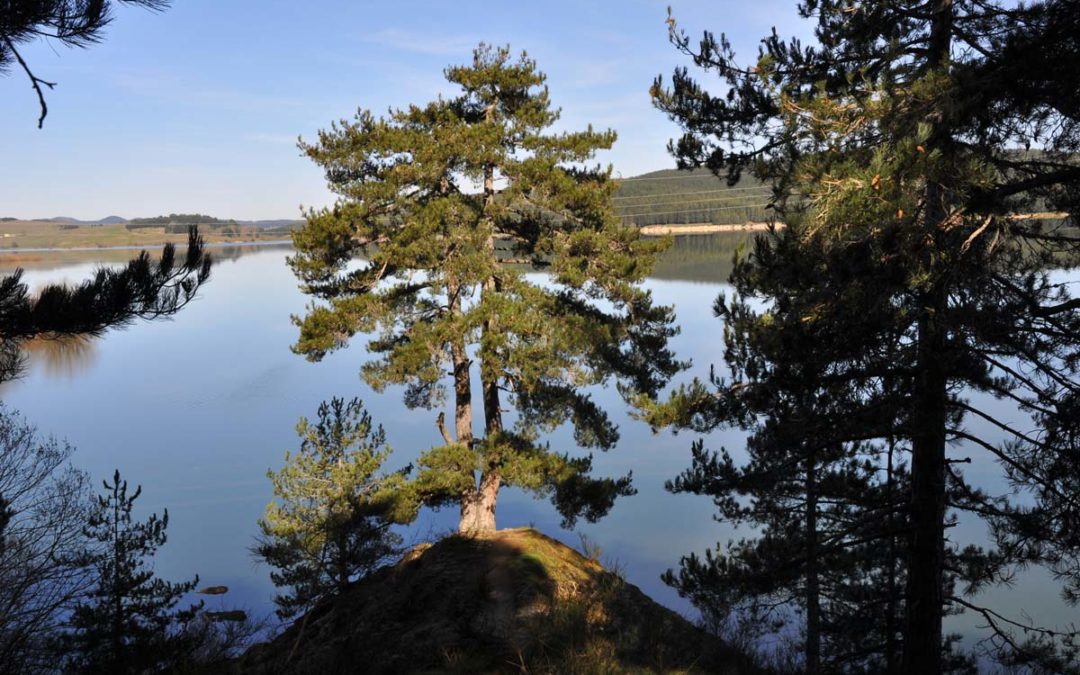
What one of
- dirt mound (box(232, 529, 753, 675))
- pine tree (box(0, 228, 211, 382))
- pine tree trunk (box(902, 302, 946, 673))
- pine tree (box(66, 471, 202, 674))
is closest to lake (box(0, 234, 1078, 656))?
dirt mound (box(232, 529, 753, 675))

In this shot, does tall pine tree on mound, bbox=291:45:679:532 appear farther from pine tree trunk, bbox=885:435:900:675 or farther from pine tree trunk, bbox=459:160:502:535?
pine tree trunk, bbox=885:435:900:675

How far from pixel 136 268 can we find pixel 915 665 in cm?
777

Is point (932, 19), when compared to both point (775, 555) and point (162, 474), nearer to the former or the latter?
point (775, 555)

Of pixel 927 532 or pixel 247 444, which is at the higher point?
pixel 927 532

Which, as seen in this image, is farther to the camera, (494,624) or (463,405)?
(463,405)

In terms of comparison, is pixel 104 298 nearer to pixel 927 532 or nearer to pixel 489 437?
pixel 927 532

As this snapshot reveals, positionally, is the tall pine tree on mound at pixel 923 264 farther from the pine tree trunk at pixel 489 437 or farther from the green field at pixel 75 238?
the green field at pixel 75 238

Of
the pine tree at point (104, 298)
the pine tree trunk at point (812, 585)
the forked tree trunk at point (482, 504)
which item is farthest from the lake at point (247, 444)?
the pine tree at point (104, 298)

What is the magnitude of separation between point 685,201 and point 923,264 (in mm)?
127765

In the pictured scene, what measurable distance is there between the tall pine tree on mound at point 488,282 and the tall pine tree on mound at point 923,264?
19.5ft

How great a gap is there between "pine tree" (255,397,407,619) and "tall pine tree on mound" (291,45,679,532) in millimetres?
972

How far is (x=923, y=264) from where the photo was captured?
6641 mm

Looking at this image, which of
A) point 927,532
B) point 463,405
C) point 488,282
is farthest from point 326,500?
point 927,532

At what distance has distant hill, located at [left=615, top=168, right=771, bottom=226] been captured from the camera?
114 meters
